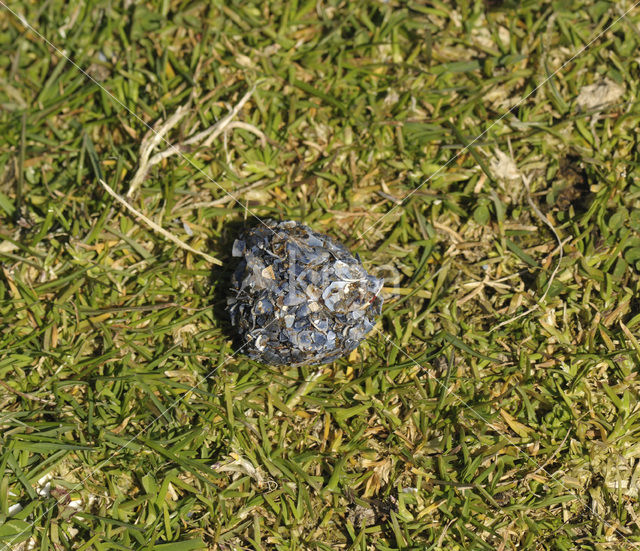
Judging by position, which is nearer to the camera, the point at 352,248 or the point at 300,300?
the point at 300,300

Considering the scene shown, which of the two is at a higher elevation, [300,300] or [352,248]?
[300,300]

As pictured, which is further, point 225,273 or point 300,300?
point 225,273

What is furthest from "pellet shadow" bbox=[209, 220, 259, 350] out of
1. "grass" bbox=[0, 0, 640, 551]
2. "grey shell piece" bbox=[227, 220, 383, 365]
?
"grey shell piece" bbox=[227, 220, 383, 365]

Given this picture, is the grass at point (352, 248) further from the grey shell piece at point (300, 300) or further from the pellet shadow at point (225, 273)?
the grey shell piece at point (300, 300)

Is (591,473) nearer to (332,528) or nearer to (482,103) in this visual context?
(332,528)

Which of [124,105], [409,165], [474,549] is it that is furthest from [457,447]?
[124,105]

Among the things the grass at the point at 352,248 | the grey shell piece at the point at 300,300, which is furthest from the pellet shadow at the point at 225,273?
the grey shell piece at the point at 300,300
